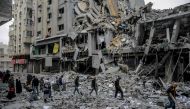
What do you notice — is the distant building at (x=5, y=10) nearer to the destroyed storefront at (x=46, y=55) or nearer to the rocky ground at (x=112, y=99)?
the rocky ground at (x=112, y=99)

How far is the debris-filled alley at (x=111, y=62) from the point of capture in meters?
15.0

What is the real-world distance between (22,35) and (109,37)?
2648cm

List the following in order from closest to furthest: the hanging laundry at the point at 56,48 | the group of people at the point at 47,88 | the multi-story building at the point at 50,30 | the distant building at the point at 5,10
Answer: the group of people at the point at 47,88, the distant building at the point at 5,10, the hanging laundry at the point at 56,48, the multi-story building at the point at 50,30

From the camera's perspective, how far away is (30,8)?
5322 cm

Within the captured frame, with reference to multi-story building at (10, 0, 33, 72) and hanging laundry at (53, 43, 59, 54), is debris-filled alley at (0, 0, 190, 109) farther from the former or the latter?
multi-story building at (10, 0, 33, 72)

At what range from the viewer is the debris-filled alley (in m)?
15.0

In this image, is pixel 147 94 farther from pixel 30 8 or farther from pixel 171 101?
pixel 30 8

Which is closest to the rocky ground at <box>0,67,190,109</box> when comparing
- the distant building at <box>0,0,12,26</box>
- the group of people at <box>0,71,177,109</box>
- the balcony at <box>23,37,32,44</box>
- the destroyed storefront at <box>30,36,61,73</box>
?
the group of people at <box>0,71,177,109</box>

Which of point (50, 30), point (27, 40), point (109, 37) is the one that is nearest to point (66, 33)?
point (50, 30)

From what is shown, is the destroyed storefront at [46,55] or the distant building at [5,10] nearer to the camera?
the distant building at [5,10]

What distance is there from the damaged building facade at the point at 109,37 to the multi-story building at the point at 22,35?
505 centimetres

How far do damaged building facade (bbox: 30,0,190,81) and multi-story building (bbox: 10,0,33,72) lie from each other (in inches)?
199

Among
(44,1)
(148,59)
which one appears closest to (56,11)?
(44,1)

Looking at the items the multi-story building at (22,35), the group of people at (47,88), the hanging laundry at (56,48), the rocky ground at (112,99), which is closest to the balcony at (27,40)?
the multi-story building at (22,35)
